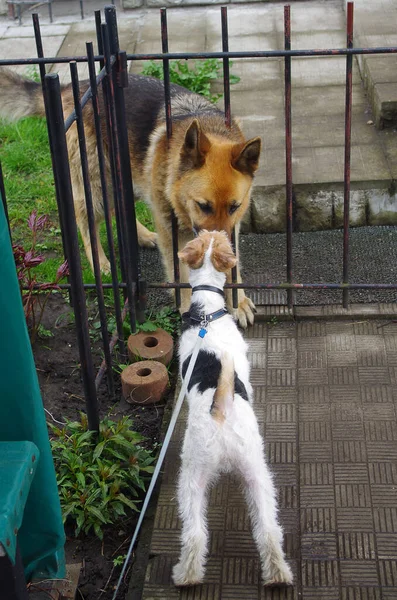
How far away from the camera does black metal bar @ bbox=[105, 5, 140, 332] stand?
3.85 m

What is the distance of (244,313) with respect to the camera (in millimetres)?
4645

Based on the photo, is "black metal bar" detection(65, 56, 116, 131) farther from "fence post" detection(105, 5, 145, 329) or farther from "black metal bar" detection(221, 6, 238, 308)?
"black metal bar" detection(221, 6, 238, 308)

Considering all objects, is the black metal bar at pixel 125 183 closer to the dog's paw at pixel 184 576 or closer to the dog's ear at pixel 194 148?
the dog's ear at pixel 194 148

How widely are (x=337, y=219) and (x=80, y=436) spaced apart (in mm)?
2841

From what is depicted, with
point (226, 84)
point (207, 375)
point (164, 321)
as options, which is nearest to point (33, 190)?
point (164, 321)

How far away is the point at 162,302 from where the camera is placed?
502 cm

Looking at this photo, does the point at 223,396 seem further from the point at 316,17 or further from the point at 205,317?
the point at 316,17

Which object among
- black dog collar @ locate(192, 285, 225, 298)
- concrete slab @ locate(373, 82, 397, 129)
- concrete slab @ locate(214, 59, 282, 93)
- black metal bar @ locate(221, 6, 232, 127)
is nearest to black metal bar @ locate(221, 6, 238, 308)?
black metal bar @ locate(221, 6, 232, 127)

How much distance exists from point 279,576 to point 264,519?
230 mm

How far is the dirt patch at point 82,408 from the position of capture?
3.19 m

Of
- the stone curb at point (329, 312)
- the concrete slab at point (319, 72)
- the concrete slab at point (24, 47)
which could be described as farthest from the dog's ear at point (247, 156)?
A: the concrete slab at point (24, 47)

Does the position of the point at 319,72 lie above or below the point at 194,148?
below

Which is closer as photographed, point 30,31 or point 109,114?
point 109,114

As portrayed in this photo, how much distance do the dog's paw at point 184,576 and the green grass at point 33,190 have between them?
102 inches
